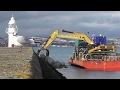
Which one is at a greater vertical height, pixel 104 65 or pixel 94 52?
pixel 94 52

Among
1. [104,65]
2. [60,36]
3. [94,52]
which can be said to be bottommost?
[104,65]

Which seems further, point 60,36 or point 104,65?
point 60,36

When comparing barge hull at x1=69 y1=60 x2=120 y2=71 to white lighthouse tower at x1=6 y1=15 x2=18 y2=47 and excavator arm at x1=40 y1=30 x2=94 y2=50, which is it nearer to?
excavator arm at x1=40 y1=30 x2=94 y2=50

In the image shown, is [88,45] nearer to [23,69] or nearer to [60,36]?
[60,36]

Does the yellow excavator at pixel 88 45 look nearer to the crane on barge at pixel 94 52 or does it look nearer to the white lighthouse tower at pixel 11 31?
the crane on barge at pixel 94 52

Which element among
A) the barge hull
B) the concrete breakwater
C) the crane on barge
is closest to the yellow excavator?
the crane on barge

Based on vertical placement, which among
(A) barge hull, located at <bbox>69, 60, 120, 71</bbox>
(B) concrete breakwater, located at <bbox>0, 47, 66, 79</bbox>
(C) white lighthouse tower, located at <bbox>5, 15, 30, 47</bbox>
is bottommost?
(A) barge hull, located at <bbox>69, 60, 120, 71</bbox>

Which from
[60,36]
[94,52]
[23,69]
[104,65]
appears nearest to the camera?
[23,69]

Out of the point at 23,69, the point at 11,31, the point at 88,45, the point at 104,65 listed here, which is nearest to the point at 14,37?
the point at 11,31

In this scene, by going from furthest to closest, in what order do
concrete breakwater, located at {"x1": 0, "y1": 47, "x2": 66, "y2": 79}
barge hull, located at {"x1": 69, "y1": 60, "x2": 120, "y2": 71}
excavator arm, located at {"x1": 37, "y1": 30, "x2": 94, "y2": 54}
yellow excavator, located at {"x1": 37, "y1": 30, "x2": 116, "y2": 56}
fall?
excavator arm, located at {"x1": 37, "y1": 30, "x2": 94, "y2": 54} → yellow excavator, located at {"x1": 37, "y1": 30, "x2": 116, "y2": 56} → barge hull, located at {"x1": 69, "y1": 60, "x2": 120, "y2": 71} → concrete breakwater, located at {"x1": 0, "y1": 47, "x2": 66, "y2": 79}

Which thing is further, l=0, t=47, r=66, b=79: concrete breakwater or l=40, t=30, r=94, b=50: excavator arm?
l=40, t=30, r=94, b=50: excavator arm

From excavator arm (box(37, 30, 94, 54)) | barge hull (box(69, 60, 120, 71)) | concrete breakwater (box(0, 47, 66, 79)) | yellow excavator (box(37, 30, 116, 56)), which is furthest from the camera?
excavator arm (box(37, 30, 94, 54))
